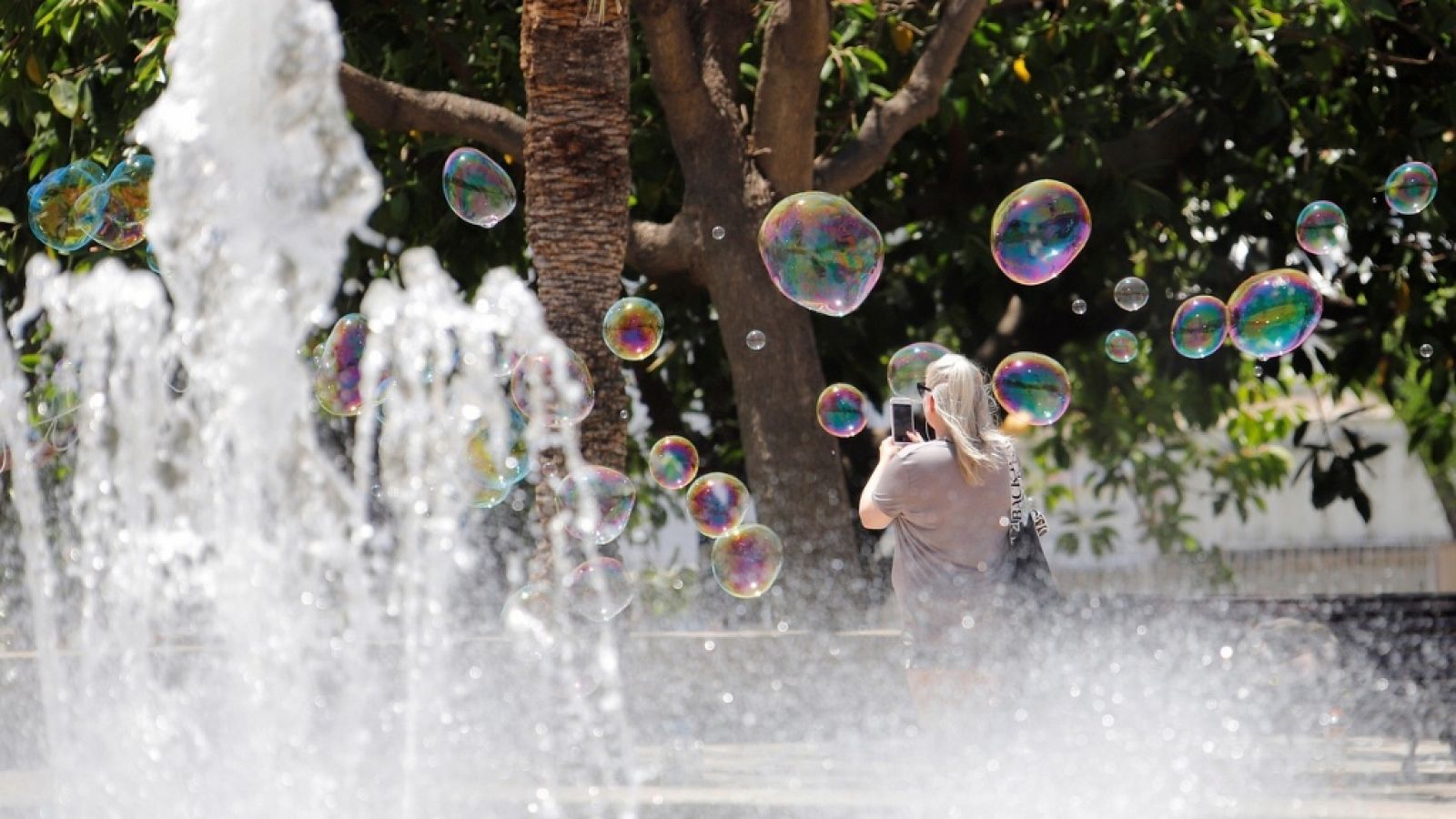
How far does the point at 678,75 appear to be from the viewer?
8.11 metres

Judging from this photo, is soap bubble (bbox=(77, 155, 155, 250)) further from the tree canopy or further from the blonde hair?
the blonde hair

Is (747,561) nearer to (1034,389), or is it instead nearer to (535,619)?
(535,619)

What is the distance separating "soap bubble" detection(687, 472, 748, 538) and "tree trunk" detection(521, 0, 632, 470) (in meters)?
0.37

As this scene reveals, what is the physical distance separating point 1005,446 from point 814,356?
10.0 feet

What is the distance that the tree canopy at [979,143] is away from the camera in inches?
327

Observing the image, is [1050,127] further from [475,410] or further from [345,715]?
[345,715]

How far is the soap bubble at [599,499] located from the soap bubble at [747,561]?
0.37 metres

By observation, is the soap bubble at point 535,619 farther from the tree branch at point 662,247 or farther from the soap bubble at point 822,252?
the tree branch at point 662,247

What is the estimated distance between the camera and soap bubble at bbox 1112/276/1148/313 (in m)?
8.05

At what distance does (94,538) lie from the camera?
628 cm

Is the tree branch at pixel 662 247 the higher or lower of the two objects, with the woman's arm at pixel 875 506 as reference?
higher

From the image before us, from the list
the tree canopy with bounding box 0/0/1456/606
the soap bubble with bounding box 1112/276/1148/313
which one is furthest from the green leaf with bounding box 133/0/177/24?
the soap bubble with bounding box 1112/276/1148/313

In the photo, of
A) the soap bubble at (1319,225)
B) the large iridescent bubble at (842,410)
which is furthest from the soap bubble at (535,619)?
the soap bubble at (1319,225)

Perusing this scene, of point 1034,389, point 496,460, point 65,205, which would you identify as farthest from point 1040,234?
point 65,205
